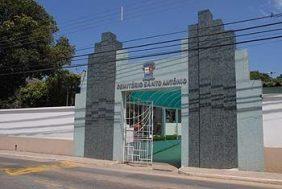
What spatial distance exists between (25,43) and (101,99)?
41.4 feet

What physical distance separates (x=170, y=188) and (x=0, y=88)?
83.1 feet

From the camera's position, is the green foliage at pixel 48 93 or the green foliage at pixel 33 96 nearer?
the green foliage at pixel 48 93

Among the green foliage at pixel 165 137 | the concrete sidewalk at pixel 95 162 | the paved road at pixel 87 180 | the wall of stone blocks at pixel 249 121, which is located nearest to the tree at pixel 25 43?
the green foliage at pixel 165 137

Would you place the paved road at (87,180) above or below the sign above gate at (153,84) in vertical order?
below

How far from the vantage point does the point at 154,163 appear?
68.6 feet

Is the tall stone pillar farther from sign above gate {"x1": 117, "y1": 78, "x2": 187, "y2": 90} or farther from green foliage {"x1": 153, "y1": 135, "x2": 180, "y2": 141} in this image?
green foliage {"x1": 153, "y1": 135, "x2": 180, "y2": 141}

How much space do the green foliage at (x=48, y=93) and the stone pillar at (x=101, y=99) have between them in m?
15.5

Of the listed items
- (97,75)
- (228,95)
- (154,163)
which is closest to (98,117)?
(97,75)

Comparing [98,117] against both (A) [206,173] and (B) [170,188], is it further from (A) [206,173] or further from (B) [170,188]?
(B) [170,188]

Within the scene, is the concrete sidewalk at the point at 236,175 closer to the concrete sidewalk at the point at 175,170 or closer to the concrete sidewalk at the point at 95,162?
the concrete sidewalk at the point at 175,170

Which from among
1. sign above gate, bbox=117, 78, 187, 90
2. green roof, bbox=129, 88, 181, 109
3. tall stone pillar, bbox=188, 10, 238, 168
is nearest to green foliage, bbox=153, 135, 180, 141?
green roof, bbox=129, 88, 181, 109

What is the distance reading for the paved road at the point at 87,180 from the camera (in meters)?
12.8

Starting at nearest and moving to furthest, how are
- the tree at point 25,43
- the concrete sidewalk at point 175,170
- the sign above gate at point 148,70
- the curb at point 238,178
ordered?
1. the curb at point 238,178
2. the concrete sidewalk at point 175,170
3. the sign above gate at point 148,70
4. the tree at point 25,43

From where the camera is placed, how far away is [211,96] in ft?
60.6
